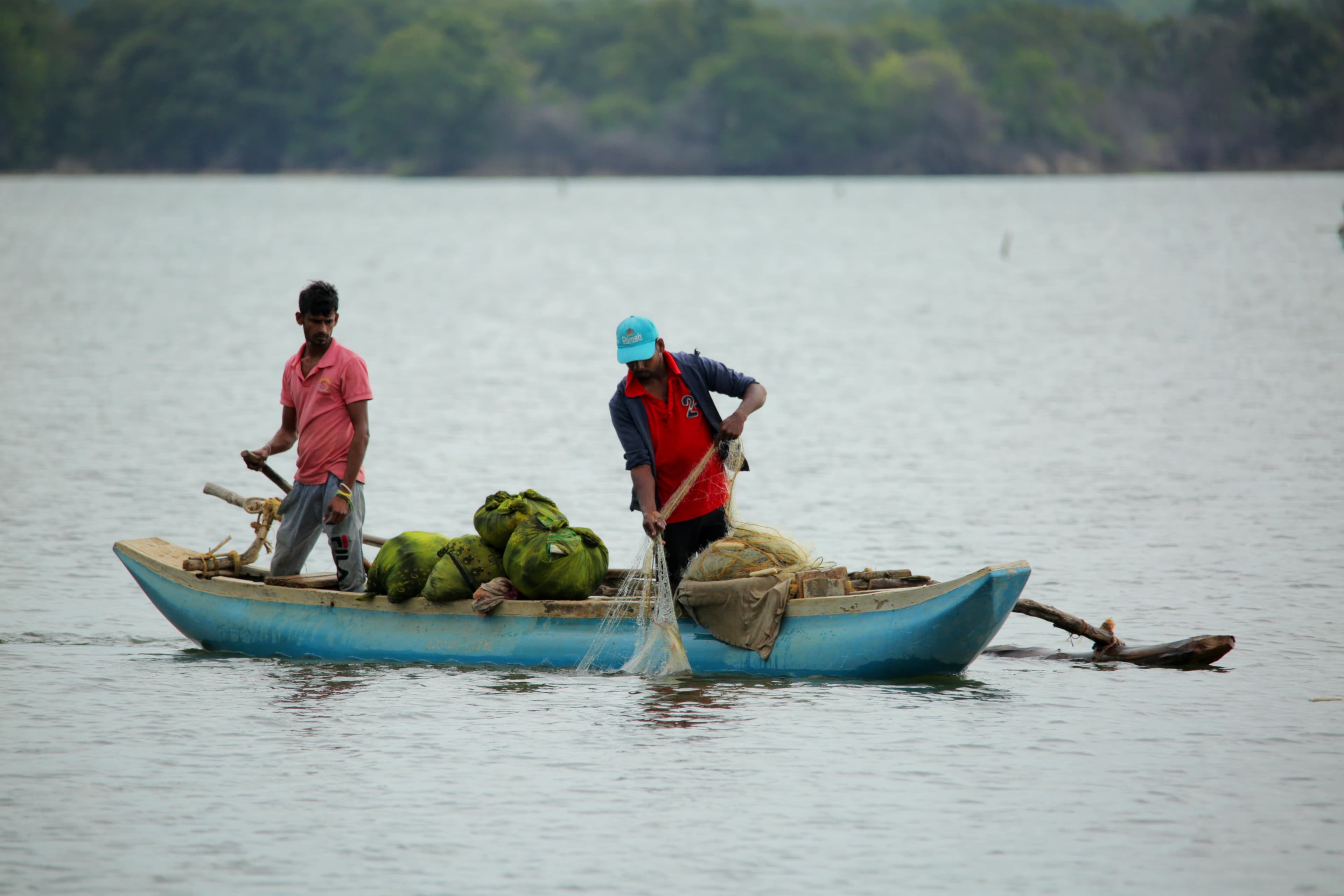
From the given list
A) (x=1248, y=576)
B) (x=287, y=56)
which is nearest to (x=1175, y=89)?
(x=287, y=56)

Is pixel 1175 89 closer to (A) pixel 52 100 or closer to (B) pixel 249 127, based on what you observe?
(B) pixel 249 127

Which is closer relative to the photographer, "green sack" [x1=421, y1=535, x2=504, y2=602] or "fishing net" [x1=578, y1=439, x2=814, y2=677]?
"fishing net" [x1=578, y1=439, x2=814, y2=677]

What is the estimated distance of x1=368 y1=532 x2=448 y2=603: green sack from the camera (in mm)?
10039

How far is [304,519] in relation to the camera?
997cm

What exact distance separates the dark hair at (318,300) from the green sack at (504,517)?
53.5 inches

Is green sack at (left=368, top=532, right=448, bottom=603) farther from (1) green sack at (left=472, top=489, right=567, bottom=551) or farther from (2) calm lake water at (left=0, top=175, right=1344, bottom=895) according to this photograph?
(2) calm lake water at (left=0, top=175, right=1344, bottom=895)

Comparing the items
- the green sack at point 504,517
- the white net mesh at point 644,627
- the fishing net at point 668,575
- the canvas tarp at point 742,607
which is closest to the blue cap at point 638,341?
the fishing net at point 668,575

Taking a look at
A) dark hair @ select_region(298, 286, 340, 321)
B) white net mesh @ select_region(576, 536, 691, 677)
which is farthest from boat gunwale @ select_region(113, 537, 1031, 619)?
dark hair @ select_region(298, 286, 340, 321)

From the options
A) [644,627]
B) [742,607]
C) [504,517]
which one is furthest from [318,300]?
[742,607]

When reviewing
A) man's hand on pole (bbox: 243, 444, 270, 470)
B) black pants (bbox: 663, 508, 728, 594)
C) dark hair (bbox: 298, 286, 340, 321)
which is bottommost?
black pants (bbox: 663, 508, 728, 594)

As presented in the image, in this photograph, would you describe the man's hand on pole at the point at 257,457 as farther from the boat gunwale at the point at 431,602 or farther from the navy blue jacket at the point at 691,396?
the navy blue jacket at the point at 691,396

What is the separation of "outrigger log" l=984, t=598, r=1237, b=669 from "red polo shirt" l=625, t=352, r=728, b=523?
1937 mm

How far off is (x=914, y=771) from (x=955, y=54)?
478 ft

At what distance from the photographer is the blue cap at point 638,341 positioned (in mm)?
9109
